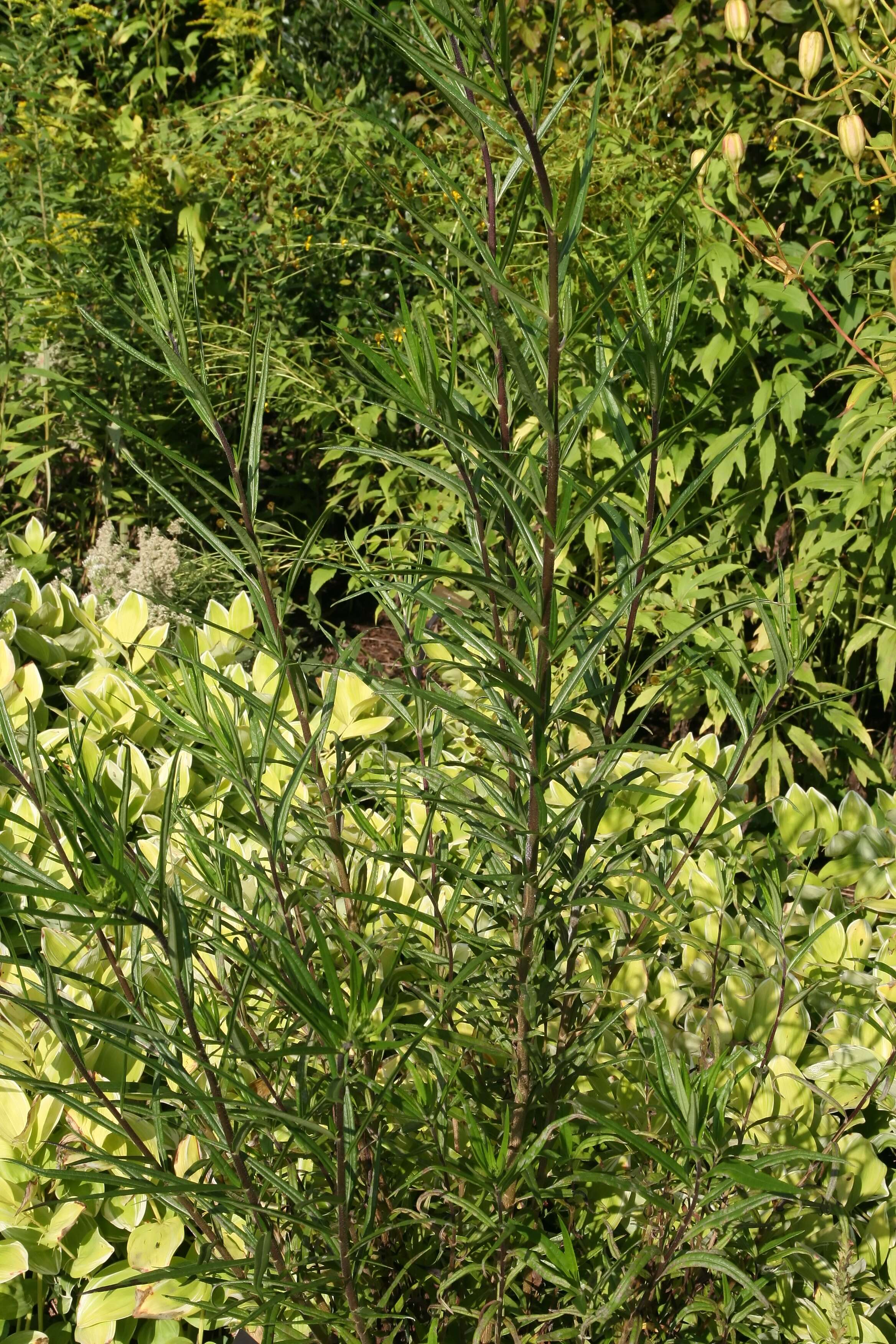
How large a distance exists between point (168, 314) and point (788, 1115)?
127 centimetres

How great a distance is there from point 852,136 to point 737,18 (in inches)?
16.1

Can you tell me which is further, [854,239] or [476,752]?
[854,239]

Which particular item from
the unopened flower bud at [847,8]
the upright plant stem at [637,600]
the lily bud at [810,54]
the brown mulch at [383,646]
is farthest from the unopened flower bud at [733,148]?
the brown mulch at [383,646]

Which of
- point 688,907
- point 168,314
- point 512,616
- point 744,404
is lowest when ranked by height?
point 688,907

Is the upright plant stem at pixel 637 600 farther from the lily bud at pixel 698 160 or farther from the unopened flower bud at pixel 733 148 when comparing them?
the lily bud at pixel 698 160

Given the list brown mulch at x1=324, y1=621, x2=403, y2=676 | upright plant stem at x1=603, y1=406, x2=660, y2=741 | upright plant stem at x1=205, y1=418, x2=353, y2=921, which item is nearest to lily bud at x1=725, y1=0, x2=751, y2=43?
upright plant stem at x1=603, y1=406, x2=660, y2=741

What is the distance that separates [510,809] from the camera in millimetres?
1062

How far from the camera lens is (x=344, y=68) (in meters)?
5.79

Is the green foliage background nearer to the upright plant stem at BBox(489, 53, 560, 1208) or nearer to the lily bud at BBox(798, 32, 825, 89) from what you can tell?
the lily bud at BBox(798, 32, 825, 89)

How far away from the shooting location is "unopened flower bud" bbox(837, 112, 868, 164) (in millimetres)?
1984

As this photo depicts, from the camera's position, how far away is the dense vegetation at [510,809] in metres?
0.95

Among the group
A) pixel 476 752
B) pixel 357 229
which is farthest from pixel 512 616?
pixel 357 229

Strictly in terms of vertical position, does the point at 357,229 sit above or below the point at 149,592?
above

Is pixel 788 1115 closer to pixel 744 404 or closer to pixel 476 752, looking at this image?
pixel 476 752
